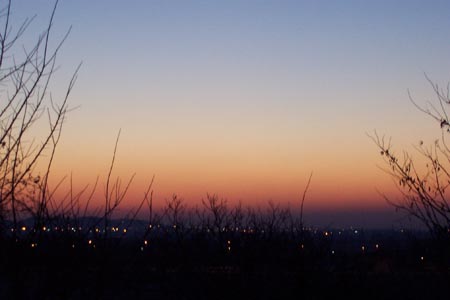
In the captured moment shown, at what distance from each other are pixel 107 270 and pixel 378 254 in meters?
16.6

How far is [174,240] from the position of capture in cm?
1495

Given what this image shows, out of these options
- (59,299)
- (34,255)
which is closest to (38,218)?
(34,255)

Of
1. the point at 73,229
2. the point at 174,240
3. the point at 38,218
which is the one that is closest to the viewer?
the point at 38,218

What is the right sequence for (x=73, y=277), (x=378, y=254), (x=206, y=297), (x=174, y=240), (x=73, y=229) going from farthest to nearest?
(x=378, y=254) < (x=174, y=240) < (x=206, y=297) < (x=73, y=229) < (x=73, y=277)

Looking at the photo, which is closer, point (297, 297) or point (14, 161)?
point (14, 161)

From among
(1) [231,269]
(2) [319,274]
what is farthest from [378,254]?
(1) [231,269]

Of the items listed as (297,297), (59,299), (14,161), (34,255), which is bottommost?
(297,297)

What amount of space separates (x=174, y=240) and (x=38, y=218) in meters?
11.2

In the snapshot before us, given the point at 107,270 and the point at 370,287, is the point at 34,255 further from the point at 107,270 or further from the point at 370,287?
the point at 370,287

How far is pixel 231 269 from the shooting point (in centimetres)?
1412

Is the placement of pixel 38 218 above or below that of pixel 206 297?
above

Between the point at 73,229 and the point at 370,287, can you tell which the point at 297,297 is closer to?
the point at 370,287

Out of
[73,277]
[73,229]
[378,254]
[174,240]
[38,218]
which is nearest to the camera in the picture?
[38,218]

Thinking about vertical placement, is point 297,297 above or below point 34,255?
below
